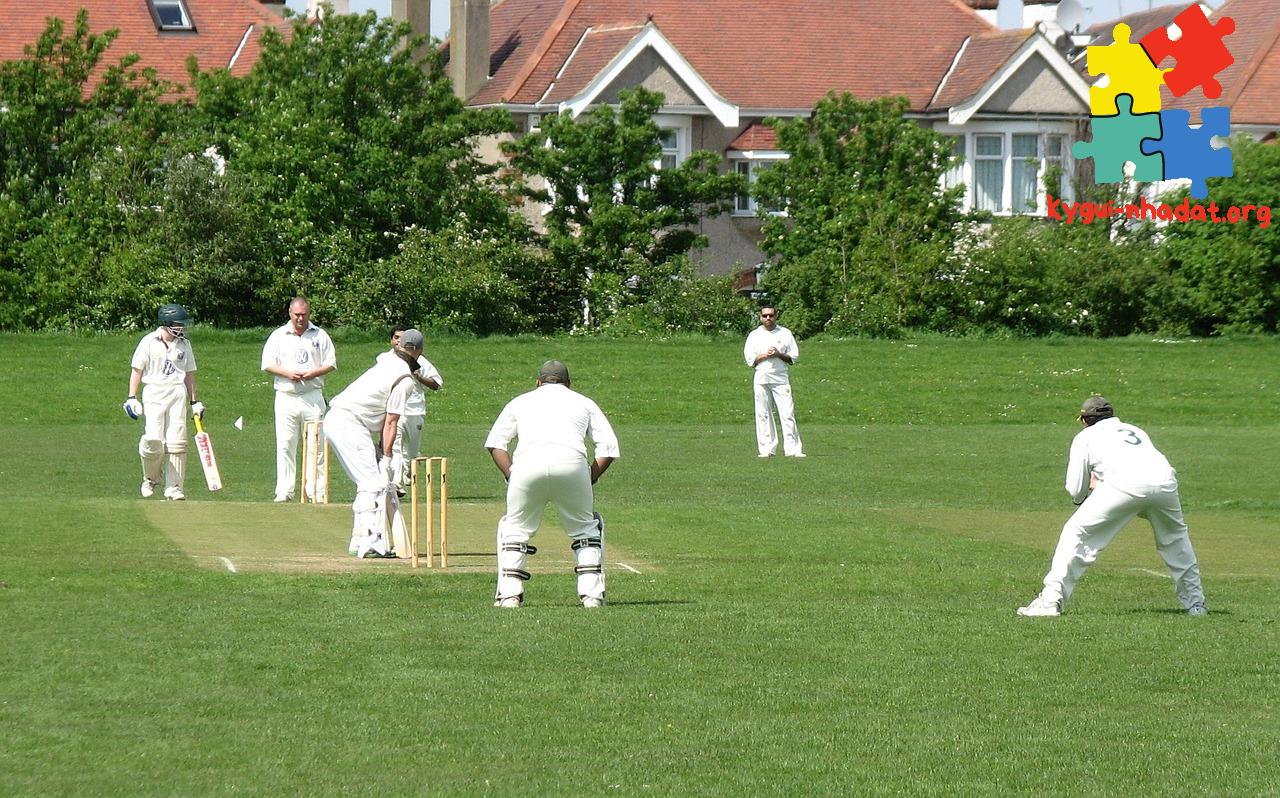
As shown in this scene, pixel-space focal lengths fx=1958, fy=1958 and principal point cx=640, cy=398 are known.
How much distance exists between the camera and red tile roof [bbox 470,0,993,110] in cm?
4956

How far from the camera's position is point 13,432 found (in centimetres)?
2634

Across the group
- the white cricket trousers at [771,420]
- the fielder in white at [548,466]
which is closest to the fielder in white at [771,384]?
the white cricket trousers at [771,420]

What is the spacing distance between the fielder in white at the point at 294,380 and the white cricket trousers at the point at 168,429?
0.97 meters

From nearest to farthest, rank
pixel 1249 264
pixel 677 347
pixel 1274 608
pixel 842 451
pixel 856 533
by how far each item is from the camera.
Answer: pixel 1274 608
pixel 856 533
pixel 842 451
pixel 677 347
pixel 1249 264

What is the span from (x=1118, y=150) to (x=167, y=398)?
117 feet

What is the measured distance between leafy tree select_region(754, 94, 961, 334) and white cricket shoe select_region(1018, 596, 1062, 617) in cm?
2906

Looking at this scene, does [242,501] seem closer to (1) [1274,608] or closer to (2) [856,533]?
(2) [856,533]

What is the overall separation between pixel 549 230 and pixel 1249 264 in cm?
1539

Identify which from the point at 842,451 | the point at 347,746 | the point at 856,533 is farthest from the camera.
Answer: the point at 842,451

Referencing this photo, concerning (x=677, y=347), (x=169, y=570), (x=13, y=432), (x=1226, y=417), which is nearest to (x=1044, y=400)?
(x=1226, y=417)

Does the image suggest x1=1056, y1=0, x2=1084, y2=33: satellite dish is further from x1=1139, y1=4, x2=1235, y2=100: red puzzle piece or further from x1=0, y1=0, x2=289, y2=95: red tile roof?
x1=0, y1=0, x2=289, y2=95: red tile roof

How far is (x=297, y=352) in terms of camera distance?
1725 centimetres

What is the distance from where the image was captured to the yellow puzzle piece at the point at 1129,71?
2063 inches

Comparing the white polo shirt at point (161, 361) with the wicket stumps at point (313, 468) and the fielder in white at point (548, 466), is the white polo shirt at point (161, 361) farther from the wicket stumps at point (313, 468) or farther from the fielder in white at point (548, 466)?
the fielder in white at point (548, 466)
